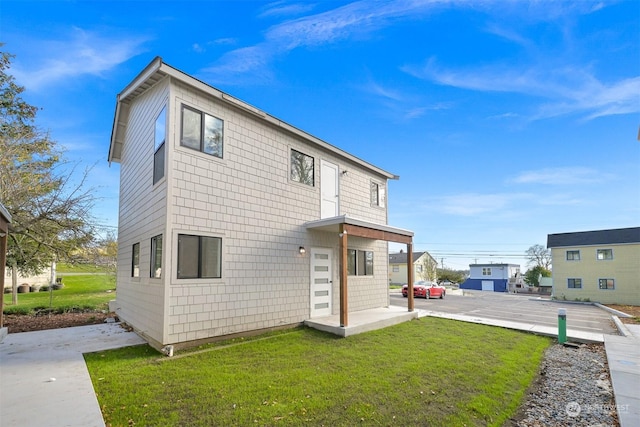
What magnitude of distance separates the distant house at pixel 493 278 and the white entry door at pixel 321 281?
45168mm

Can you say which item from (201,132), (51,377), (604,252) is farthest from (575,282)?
(51,377)

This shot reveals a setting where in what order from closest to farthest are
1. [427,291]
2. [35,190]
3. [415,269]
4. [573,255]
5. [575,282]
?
[35,190]
[427,291]
[575,282]
[573,255]
[415,269]

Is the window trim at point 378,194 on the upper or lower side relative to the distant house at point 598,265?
upper

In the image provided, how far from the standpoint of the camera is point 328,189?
35.4 feet

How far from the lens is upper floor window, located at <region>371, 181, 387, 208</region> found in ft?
42.2

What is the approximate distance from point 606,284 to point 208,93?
30.1m

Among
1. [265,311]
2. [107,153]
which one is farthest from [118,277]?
[265,311]

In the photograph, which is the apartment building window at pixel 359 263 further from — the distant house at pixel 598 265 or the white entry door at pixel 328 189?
the distant house at pixel 598 265

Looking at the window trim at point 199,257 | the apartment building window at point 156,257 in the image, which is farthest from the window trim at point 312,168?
the apartment building window at point 156,257

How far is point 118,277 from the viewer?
37.1ft

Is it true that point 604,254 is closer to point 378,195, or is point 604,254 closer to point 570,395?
point 378,195

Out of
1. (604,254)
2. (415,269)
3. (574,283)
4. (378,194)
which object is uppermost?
(378,194)

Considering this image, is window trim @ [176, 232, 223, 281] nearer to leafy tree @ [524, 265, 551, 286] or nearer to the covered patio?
the covered patio

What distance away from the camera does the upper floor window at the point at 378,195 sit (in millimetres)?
12873
